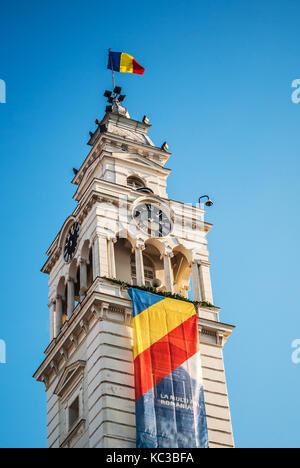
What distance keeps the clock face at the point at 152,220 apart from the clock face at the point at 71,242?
13.3ft

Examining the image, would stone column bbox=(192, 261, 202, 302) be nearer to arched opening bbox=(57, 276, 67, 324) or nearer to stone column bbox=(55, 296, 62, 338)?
arched opening bbox=(57, 276, 67, 324)

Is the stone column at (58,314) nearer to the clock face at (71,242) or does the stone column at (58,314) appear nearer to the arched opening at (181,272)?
the clock face at (71,242)

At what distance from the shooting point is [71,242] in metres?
61.4

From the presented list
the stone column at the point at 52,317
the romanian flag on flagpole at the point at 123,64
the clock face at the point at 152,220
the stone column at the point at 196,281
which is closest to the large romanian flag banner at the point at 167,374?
the stone column at the point at 196,281

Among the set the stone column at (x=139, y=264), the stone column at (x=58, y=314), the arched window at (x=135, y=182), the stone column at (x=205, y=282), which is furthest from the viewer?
the arched window at (x=135, y=182)

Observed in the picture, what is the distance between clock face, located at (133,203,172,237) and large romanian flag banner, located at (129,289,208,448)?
6304 millimetres

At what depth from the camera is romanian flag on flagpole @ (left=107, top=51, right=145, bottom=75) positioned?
7112cm

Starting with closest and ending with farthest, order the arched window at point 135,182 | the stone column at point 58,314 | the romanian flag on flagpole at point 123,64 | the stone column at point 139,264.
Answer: the stone column at point 139,264, the stone column at point 58,314, the arched window at point 135,182, the romanian flag on flagpole at point 123,64

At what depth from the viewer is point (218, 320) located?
188ft

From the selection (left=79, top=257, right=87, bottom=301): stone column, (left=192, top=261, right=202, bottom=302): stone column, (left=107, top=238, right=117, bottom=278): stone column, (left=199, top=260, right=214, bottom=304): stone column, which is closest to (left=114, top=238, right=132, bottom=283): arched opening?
(left=107, top=238, right=117, bottom=278): stone column

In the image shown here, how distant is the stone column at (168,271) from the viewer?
58.0 m

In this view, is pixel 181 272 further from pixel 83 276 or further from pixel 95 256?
pixel 95 256
